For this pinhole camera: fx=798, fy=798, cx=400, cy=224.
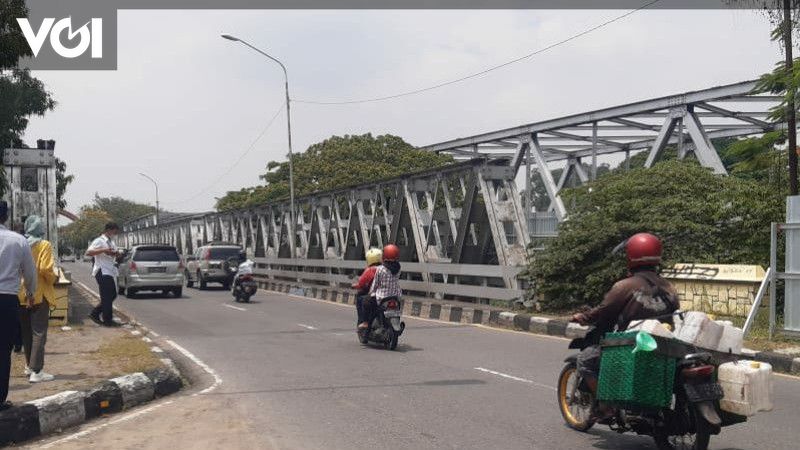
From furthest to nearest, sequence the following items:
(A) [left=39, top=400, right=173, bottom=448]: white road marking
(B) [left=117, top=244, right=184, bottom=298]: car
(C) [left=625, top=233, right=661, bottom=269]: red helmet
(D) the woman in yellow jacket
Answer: (B) [left=117, top=244, right=184, bottom=298]: car → (D) the woman in yellow jacket → (A) [left=39, top=400, right=173, bottom=448]: white road marking → (C) [left=625, top=233, right=661, bottom=269]: red helmet

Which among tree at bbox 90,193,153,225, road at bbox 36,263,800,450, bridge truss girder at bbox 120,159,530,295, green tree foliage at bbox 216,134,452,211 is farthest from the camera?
tree at bbox 90,193,153,225

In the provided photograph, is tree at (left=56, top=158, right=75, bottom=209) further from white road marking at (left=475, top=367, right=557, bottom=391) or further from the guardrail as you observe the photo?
white road marking at (left=475, top=367, right=557, bottom=391)

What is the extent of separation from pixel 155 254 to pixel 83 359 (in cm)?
1527

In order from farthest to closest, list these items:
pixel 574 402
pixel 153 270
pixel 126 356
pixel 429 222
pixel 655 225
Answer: pixel 153 270
pixel 429 222
pixel 655 225
pixel 126 356
pixel 574 402

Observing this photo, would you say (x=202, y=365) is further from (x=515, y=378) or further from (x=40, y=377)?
(x=515, y=378)

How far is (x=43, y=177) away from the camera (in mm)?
15289

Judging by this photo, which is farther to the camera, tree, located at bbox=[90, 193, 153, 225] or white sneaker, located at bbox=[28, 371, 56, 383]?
tree, located at bbox=[90, 193, 153, 225]

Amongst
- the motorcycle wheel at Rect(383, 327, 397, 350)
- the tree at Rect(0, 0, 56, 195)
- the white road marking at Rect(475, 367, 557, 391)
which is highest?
the tree at Rect(0, 0, 56, 195)

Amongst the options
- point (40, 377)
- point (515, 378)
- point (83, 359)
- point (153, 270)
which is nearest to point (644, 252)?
point (515, 378)

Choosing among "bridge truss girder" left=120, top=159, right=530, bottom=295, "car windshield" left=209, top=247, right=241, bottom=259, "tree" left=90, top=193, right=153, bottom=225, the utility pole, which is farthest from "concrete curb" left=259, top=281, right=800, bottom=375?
"tree" left=90, top=193, right=153, bottom=225

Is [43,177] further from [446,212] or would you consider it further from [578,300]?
[578,300]

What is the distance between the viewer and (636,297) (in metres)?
5.52

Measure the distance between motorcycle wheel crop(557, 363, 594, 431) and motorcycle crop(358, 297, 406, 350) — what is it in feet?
16.7

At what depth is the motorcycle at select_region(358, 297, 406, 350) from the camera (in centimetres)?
1149
